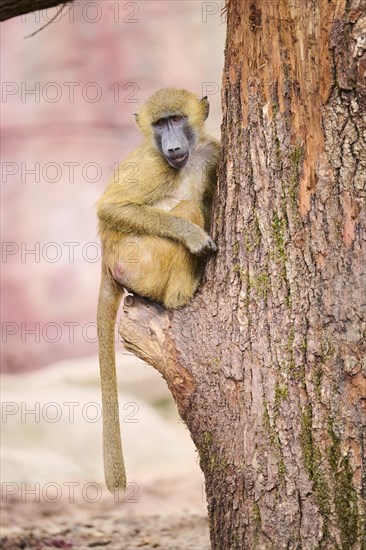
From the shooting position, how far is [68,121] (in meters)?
11.9

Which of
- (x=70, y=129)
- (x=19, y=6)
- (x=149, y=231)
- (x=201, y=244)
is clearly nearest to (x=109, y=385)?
(x=149, y=231)

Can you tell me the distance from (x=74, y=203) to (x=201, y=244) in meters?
7.12

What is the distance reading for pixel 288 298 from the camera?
155 inches

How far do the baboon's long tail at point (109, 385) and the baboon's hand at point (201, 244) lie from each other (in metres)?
0.74

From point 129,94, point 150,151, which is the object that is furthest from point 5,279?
point 150,151

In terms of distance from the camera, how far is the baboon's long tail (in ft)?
15.5

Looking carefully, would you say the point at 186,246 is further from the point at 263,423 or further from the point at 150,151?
the point at 263,423

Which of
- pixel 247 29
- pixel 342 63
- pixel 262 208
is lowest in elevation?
pixel 262 208

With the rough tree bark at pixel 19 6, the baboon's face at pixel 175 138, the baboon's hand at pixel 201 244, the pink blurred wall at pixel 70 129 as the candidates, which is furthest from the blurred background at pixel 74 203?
the rough tree bark at pixel 19 6

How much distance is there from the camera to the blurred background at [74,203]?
30.0 feet

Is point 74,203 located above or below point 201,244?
above

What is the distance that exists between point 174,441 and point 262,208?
18.6 feet

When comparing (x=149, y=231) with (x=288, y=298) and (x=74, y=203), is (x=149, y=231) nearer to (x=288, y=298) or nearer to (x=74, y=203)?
(x=288, y=298)

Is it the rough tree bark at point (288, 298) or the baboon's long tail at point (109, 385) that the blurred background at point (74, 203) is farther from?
the rough tree bark at point (288, 298)
